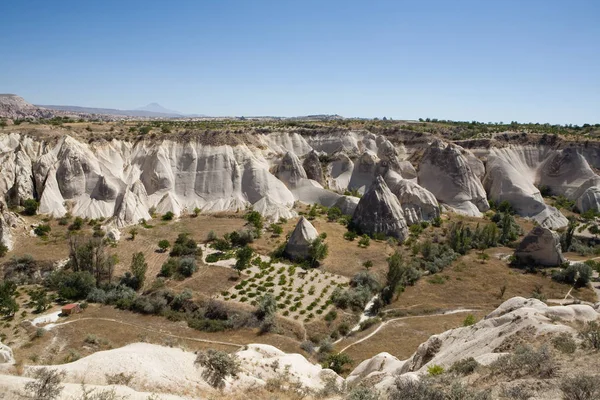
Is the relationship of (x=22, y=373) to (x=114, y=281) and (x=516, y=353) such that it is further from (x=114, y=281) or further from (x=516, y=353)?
(x=114, y=281)

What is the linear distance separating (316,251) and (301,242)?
1583 millimetres

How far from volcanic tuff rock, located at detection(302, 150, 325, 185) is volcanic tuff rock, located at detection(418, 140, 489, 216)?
1391cm

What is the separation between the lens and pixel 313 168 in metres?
53.5

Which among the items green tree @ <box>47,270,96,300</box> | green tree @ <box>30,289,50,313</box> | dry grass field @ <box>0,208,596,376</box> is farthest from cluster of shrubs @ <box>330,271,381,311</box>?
green tree @ <box>30,289,50,313</box>

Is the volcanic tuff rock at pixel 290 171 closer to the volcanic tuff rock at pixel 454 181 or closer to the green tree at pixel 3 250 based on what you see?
the volcanic tuff rock at pixel 454 181

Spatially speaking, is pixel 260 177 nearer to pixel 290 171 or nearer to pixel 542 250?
pixel 290 171

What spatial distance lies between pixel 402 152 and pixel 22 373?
58989 mm

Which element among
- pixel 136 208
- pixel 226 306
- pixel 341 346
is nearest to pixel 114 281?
pixel 226 306

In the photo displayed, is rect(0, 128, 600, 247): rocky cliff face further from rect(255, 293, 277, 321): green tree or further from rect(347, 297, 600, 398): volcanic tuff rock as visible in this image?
rect(347, 297, 600, 398): volcanic tuff rock

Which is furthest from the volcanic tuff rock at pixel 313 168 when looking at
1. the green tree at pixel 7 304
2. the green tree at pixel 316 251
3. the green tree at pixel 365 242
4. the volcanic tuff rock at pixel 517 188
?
the green tree at pixel 7 304

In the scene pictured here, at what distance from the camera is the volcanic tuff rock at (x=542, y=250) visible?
32375 millimetres

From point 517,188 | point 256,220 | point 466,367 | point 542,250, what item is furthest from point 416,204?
point 466,367

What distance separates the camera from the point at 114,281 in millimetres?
27219

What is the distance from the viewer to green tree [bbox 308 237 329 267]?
104ft
